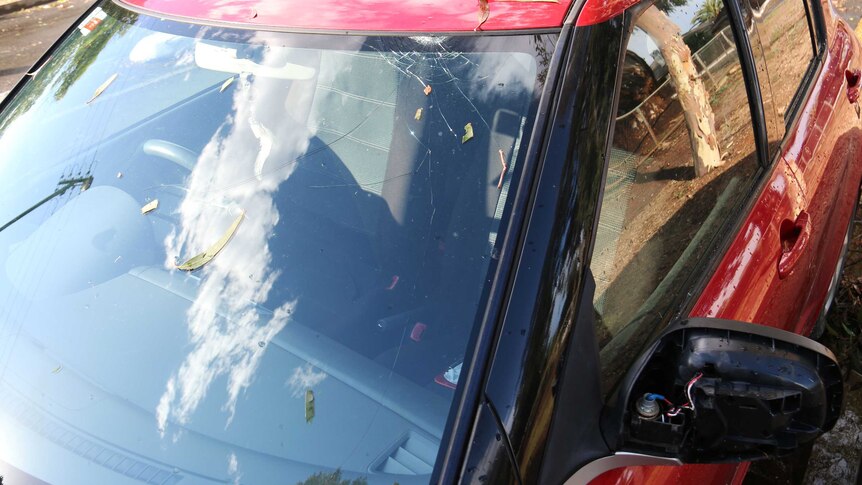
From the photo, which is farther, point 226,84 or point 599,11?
point 226,84

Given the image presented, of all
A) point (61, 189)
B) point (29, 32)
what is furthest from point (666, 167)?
point (29, 32)

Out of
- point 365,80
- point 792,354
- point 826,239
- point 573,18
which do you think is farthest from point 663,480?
point 826,239

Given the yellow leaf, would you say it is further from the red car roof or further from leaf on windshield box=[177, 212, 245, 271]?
leaf on windshield box=[177, 212, 245, 271]

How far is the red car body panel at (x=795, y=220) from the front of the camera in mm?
1699

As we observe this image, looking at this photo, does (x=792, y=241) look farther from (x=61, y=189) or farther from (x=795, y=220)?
(x=61, y=189)

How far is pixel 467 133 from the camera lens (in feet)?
4.94

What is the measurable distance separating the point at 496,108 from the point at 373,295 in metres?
0.44

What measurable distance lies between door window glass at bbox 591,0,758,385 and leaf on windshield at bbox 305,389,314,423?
0.53 meters

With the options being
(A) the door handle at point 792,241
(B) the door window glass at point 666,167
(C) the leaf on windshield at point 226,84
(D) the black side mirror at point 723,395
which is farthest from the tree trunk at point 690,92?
(C) the leaf on windshield at point 226,84

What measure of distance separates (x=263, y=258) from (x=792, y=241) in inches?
55.3

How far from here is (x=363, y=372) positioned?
1.37 meters

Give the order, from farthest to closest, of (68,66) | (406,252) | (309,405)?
(68,66) < (406,252) < (309,405)

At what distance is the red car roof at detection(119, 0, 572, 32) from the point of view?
1506 mm

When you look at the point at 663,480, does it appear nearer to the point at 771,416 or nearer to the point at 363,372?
the point at 771,416
